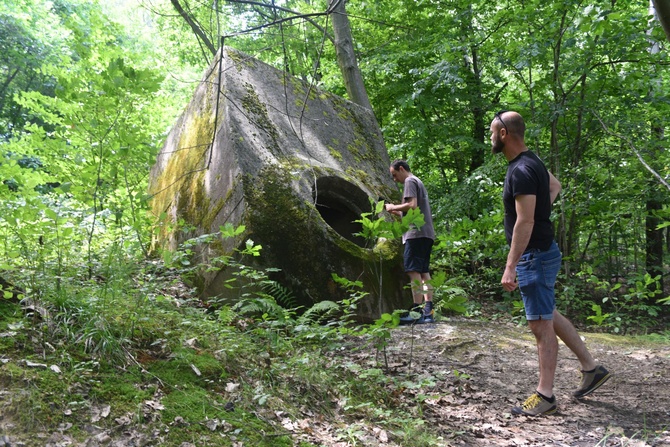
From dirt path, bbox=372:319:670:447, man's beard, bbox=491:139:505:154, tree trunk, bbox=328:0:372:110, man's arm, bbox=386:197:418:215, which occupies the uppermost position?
tree trunk, bbox=328:0:372:110

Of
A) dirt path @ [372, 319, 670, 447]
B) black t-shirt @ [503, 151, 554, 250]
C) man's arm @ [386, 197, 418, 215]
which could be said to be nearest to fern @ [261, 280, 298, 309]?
dirt path @ [372, 319, 670, 447]

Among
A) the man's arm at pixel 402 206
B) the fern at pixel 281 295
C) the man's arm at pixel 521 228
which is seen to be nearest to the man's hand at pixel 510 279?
the man's arm at pixel 521 228

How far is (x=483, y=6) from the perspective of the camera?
9117 millimetres

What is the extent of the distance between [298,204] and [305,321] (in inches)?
64.6

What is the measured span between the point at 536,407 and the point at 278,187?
3.30 meters

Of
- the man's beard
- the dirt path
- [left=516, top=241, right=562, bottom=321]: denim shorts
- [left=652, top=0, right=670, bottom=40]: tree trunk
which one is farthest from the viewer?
the man's beard

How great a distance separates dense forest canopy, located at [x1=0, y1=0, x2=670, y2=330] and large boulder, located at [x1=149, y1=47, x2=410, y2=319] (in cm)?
56

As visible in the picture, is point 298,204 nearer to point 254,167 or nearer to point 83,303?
point 254,167

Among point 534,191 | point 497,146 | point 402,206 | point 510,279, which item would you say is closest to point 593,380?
point 510,279

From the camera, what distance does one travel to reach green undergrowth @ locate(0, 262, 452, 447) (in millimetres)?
2451

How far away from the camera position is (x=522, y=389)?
410 cm

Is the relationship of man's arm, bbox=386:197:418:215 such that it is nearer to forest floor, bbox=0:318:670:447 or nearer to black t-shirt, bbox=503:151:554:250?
forest floor, bbox=0:318:670:447

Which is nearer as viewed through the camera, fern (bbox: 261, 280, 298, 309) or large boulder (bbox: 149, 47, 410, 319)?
fern (bbox: 261, 280, 298, 309)

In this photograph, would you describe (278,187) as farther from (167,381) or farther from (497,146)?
(167,381)
